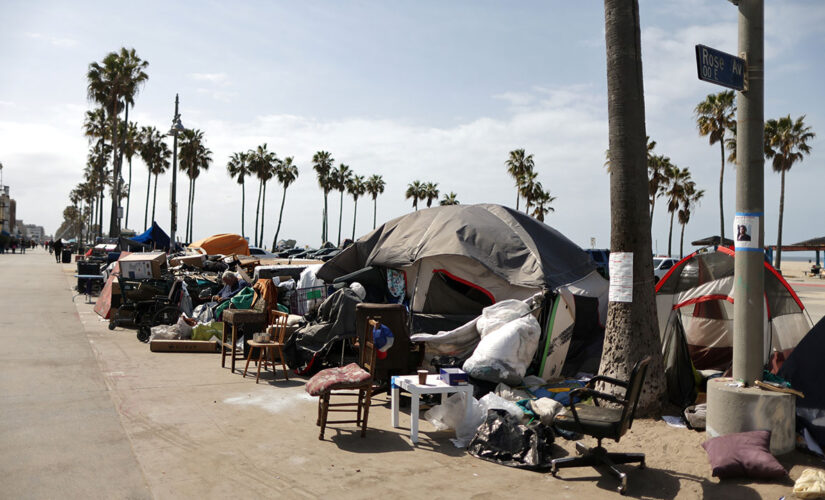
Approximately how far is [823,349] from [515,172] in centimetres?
4748

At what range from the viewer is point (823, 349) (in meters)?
5.75

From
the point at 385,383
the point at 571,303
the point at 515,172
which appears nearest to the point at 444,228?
the point at 571,303

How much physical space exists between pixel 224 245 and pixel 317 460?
2015cm

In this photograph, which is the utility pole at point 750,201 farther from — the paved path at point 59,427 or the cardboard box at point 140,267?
the cardboard box at point 140,267

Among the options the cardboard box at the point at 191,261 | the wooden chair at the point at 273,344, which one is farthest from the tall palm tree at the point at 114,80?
the wooden chair at the point at 273,344

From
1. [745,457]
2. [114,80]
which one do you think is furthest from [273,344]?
[114,80]

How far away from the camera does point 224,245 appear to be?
23.9 meters

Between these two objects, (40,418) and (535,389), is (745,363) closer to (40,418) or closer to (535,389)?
(535,389)

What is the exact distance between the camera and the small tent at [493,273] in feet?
28.7

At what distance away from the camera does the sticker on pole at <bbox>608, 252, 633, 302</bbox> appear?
6387 millimetres

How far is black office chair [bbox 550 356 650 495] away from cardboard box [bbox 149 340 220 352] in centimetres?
762

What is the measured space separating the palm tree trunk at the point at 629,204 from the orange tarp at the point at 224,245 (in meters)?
19.8

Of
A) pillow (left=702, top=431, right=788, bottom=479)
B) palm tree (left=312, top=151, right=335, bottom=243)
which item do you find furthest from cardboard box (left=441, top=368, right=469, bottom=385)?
palm tree (left=312, top=151, right=335, bottom=243)

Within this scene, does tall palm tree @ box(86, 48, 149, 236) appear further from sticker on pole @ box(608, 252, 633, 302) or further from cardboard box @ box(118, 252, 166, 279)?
sticker on pole @ box(608, 252, 633, 302)
